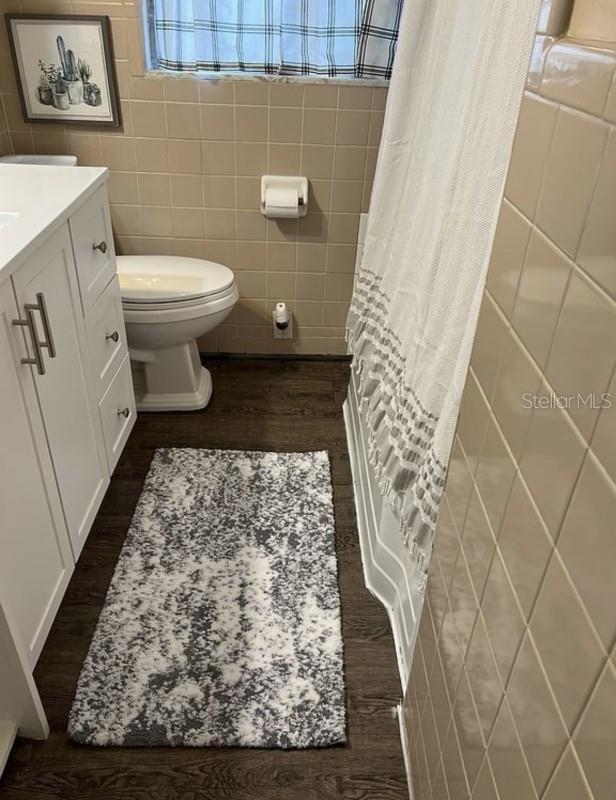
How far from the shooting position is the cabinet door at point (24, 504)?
3.84ft

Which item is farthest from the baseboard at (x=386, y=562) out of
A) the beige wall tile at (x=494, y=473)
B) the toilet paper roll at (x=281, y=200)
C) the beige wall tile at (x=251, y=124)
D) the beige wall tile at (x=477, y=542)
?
the beige wall tile at (x=251, y=124)

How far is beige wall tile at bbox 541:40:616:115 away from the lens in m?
0.58

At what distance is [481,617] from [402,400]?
0.49m

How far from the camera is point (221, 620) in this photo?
62.7 inches

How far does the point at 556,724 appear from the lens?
0.65 metres

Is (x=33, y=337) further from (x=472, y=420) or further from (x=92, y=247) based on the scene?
(x=472, y=420)

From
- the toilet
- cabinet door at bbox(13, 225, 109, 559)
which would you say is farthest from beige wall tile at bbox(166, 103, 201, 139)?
cabinet door at bbox(13, 225, 109, 559)

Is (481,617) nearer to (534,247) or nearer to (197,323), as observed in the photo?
(534,247)

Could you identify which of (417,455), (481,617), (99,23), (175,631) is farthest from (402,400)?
(99,23)

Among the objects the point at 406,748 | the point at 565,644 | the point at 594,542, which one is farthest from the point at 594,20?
the point at 406,748

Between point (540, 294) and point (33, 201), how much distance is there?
118 cm

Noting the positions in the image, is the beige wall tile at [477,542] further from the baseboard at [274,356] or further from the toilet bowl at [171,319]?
the baseboard at [274,356]

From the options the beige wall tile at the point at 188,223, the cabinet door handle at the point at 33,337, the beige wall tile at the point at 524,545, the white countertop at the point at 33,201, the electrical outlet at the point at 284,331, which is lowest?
the electrical outlet at the point at 284,331

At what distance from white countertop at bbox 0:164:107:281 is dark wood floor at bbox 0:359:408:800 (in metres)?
0.87
